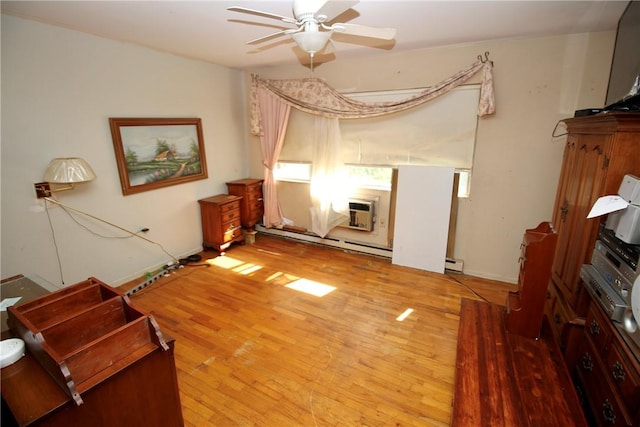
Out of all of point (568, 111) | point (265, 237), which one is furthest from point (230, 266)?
point (568, 111)

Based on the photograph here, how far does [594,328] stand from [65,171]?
3819 mm

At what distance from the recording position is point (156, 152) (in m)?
3.40

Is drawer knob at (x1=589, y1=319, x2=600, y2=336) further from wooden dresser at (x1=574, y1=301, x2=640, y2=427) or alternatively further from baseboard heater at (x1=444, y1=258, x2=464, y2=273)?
baseboard heater at (x1=444, y1=258, x2=464, y2=273)

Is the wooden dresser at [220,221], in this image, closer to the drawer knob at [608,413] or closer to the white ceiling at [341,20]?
the white ceiling at [341,20]

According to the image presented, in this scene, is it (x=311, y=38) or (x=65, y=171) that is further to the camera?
(x=65, y=171)

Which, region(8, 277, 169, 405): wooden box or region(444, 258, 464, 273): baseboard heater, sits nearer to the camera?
region(8, 277, 169, 405): wooden box

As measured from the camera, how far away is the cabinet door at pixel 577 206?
6.09 ft

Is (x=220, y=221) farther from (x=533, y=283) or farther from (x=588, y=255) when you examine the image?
(x=588, y=255)

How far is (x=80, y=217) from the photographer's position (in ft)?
9.37

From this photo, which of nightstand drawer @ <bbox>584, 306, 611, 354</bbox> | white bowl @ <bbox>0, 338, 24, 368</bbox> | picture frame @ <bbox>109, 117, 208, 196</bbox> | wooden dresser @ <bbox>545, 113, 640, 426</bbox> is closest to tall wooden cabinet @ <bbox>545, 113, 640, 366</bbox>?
wooden dresser @ <bbox>545, 113, 640, 426</bbox>

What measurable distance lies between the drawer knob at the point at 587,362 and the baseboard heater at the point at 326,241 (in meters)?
2.20

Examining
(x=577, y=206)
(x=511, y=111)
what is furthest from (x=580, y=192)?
(x=511, y=111)

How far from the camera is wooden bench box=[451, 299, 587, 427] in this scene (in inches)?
58.3

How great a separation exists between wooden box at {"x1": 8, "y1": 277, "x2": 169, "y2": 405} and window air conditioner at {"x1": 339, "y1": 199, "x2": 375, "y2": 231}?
285 centimetres
